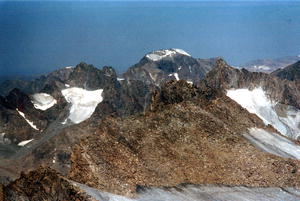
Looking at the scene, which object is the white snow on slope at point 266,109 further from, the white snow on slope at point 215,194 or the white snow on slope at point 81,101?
the white snow on slope at point 215,194

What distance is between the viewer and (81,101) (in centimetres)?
14550

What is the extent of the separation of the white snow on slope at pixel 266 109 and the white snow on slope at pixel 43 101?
64594 millimetres

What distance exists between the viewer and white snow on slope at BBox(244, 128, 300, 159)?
1563 inches

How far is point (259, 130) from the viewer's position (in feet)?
137

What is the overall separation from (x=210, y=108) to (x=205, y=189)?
11903 mm

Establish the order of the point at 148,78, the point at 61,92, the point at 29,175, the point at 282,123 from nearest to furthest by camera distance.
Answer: the point at 29,175, the point at 282,123, the point at 61,92, the point at 148,78

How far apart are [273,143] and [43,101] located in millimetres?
115781

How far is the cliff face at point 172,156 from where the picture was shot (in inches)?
1141

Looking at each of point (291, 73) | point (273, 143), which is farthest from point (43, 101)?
point (273, 143)

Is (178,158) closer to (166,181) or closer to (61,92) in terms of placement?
(166,181)

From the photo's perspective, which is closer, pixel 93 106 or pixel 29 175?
pixel 29 175

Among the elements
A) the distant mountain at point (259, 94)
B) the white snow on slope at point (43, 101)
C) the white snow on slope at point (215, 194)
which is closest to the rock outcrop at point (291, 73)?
the distant mountain at point (259, 94)

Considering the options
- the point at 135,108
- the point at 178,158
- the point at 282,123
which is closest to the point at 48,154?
the point at 135,108

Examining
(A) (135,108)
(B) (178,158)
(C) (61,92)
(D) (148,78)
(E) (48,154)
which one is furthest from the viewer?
(D) (148,78)
